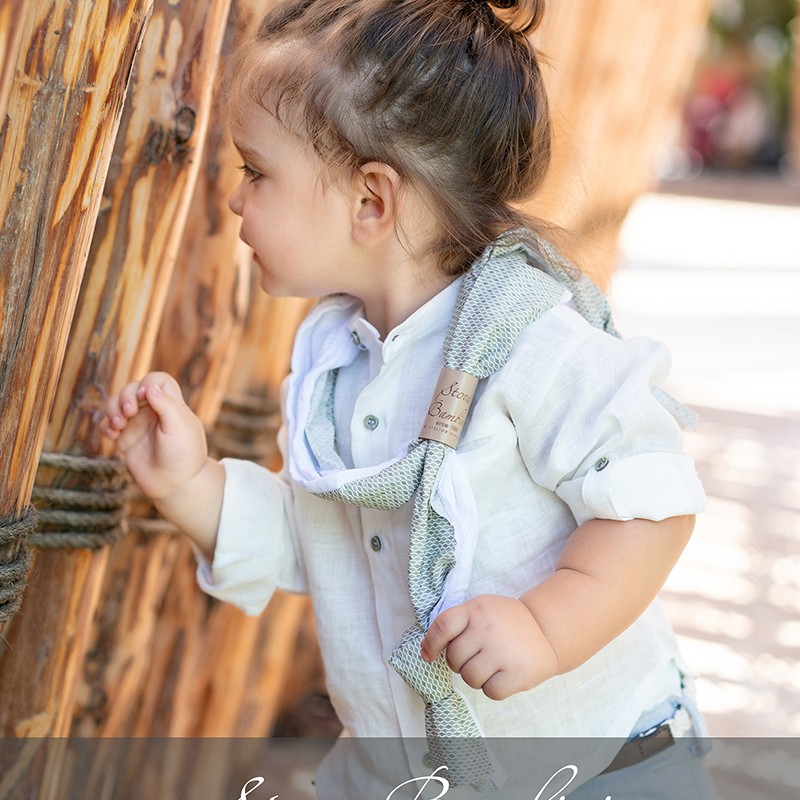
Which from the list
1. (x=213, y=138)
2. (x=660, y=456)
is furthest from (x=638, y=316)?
(x=660, y=456)

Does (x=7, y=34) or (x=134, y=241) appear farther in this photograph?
(x=134, y=241)

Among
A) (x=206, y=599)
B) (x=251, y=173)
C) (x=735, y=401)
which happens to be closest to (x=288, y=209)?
(x=251, y=173)

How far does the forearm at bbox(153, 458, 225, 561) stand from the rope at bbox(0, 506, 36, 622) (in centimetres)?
23

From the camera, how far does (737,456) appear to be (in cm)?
511

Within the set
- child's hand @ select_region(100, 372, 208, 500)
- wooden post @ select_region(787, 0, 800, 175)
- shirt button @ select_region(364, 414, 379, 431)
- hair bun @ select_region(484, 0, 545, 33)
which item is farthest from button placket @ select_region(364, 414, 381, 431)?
wooden post @ select_region(787, 0, 800, 175)

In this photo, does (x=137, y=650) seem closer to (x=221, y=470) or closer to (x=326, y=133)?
(x=221, y=470)

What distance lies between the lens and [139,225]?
5.07ft

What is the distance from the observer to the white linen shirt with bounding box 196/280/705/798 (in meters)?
1.27

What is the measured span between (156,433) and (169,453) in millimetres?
34

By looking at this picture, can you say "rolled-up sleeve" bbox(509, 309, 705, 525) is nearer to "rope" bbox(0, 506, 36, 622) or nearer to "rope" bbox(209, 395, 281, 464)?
"rope" bbox(0, 506, 36, 622)

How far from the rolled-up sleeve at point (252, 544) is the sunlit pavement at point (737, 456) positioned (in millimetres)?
1779

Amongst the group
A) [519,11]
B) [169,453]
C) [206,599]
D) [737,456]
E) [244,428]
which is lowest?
[737,456]

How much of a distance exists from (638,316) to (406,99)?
6.46m

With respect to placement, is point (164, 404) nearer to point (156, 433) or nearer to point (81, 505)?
point (156, 433)
